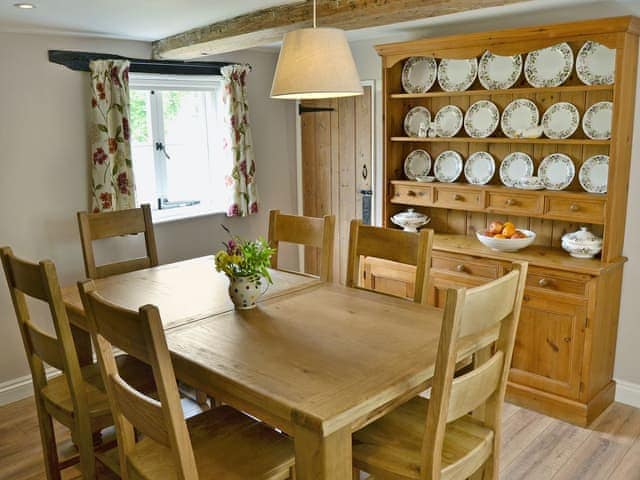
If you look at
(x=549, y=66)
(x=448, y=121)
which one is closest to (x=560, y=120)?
(x=549, y=66)

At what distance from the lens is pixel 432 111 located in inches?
157

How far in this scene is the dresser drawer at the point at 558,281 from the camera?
300cm

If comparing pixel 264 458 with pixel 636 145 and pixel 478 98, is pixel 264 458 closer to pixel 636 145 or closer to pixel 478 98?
pixel 636 145

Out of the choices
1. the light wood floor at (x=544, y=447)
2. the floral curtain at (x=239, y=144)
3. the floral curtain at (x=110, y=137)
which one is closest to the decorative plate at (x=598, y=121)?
the light wood floor at (x=544, y=447)

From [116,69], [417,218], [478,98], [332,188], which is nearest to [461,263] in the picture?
[417,218]

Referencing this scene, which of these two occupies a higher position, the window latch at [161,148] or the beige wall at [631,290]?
the window latch at [161,148]

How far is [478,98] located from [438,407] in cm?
264

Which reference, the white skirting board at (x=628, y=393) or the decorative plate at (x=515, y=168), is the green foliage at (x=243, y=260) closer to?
the decorative plate at (x=515, y=168)

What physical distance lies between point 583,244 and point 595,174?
0.43 meters

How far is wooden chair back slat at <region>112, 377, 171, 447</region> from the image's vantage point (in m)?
1.63

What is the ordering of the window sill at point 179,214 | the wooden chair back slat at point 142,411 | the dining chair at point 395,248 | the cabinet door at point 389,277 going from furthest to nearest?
the window sill at point 179,214, the cabinet door at point 389,277, the dining chair at point 395,248, the wooden chair back slat at point 142,411

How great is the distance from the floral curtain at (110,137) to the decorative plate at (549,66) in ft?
8.12

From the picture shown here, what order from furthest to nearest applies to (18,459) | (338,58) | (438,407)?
1. (18,459)
2. (338,58)
3. (438,407)

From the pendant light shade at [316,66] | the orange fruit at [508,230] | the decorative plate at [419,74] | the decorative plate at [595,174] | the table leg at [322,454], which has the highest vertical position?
the decorative plate at [419,74]
